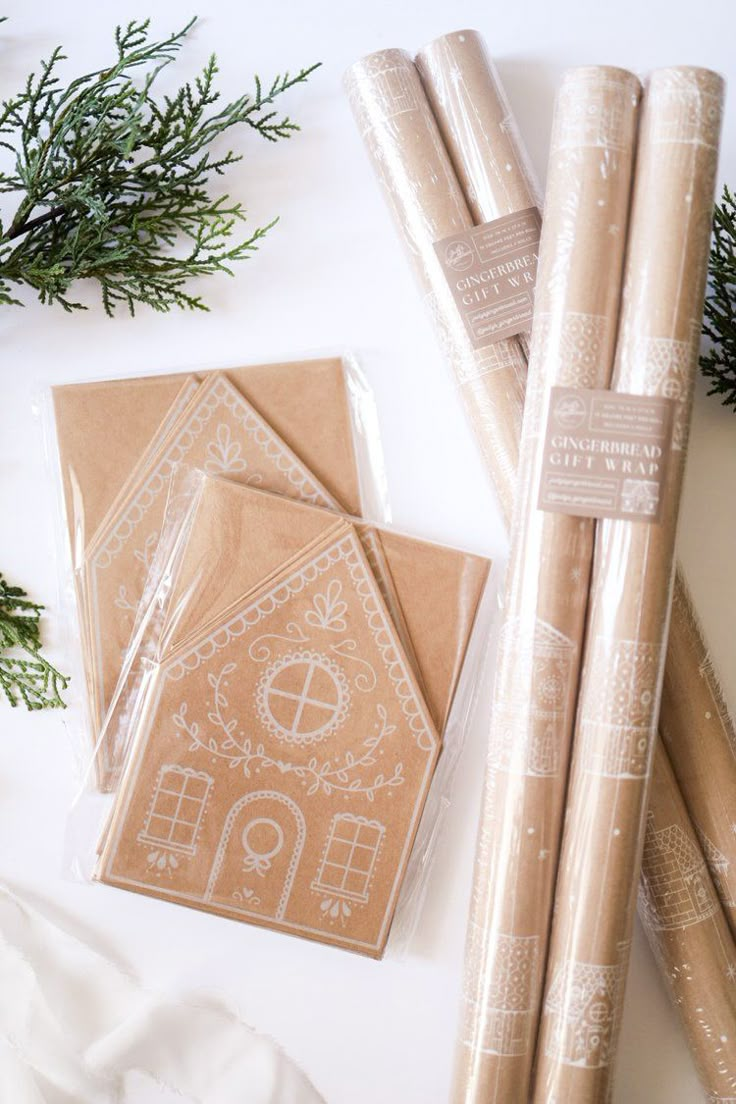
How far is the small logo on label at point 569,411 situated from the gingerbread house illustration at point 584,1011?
0.62 meters

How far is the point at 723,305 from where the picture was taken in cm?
127

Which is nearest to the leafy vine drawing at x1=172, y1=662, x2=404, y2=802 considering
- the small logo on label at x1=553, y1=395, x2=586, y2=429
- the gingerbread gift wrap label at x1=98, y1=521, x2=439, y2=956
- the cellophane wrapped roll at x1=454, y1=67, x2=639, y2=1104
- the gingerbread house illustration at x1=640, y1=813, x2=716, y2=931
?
the gingerbread gift wrap label at x1=98, y1=521, x2=439, y2=956

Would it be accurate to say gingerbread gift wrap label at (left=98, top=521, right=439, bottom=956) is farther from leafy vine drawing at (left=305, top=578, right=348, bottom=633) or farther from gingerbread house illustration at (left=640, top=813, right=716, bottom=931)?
gingerbread house illustration at (left=640, top=813, right=716, bottom=931)

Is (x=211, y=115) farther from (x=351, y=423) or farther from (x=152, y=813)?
(x=152, y=813)

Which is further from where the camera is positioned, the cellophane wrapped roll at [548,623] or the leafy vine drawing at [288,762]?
the leafy vine drawing at [288,762]

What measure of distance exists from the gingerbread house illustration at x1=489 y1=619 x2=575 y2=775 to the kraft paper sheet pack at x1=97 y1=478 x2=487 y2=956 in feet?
0.79

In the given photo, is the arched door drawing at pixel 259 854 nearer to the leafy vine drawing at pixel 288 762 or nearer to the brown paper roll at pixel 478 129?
the leafy vine drawing at pixel 288 762

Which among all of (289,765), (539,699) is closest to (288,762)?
(289,765)

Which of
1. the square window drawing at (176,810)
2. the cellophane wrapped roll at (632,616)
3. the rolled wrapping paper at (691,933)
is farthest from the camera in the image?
the square window drawing at (176,810)

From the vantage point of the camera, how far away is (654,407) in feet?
3.36

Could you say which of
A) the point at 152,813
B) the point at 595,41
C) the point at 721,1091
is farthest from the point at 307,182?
the point at 721,1091

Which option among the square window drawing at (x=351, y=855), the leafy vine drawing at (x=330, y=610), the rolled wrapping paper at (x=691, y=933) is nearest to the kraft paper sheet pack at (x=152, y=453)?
the leafy vine drawing at (x=330, y=610)

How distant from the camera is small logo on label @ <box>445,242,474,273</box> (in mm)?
1209

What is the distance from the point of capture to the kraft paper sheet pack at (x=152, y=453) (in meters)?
1.31
